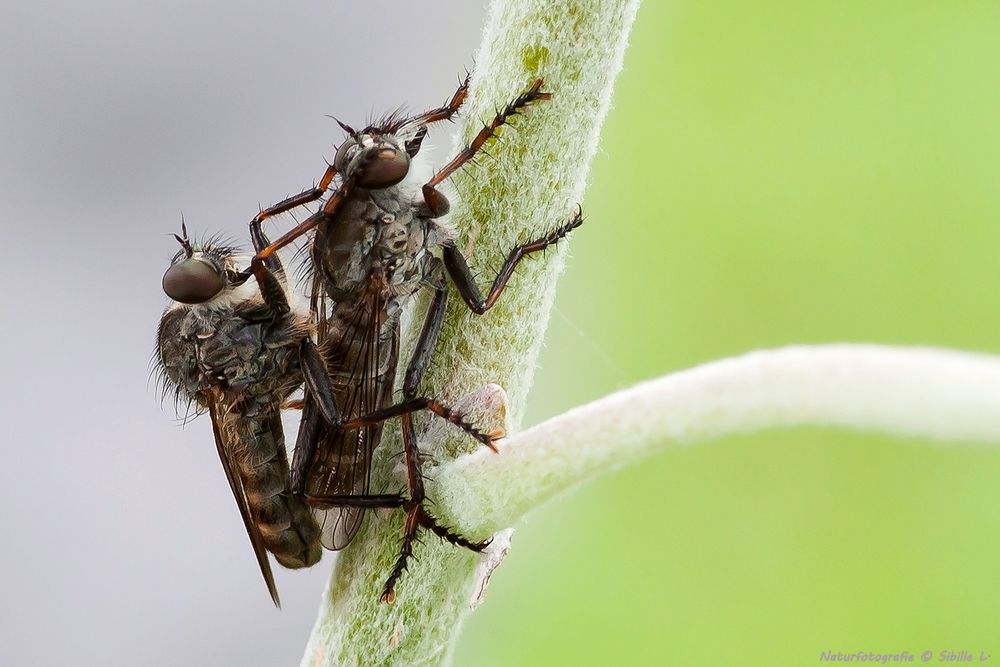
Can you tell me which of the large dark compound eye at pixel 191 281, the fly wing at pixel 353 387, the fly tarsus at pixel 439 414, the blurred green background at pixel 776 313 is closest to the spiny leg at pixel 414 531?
the fly tarsus at pixel 439 414

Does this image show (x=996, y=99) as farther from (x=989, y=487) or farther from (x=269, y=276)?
(x=269, y=276)

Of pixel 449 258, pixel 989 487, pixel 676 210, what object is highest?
→ pixel 676 210

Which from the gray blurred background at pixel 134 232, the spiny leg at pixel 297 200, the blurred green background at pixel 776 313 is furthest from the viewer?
the gray blurred background at pixel 134 232

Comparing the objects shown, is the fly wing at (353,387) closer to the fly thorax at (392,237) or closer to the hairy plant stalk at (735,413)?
the fly thorax at (392,237)

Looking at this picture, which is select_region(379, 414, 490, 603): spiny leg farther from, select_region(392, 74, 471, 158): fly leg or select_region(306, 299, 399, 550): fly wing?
select_region(392, 74, 471, 158): fly leg

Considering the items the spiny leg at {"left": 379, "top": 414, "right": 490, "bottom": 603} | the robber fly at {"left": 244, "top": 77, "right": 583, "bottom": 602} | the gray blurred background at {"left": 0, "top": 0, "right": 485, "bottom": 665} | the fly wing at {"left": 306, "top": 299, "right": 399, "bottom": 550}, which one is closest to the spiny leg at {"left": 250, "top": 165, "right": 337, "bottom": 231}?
the robber fly at {"left": 244, "top": 77, "right": 583, "bottom": 602}

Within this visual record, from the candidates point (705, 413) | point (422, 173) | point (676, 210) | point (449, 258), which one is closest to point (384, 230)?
point (422, 173)
